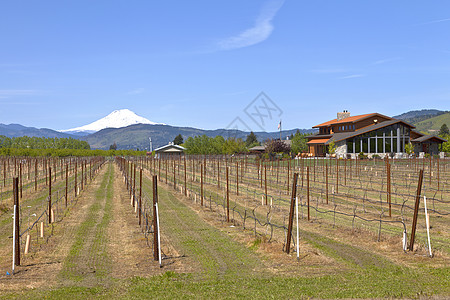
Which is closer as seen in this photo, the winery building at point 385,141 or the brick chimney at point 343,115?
the winery building at point 385,141

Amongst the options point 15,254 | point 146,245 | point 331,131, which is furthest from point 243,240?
point 331,131

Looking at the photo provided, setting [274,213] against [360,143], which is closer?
[274,213]

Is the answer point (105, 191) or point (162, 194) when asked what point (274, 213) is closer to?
point (162, 194)

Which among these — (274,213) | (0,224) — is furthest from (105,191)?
(274,213)

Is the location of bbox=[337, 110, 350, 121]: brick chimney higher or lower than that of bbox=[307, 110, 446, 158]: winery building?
higher

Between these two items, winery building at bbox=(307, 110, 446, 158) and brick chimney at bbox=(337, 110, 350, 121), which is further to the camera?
brick chimney at bbox=(337, 110, 350, 121)

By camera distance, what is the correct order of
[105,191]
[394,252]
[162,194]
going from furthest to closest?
[105,191] < [162,194] < [394,252]

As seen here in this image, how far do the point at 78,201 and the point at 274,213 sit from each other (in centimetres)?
1501

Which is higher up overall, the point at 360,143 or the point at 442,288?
the point at 360,143

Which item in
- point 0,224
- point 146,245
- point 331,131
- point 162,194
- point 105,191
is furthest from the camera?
point 331,131

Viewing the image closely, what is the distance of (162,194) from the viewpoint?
111 feet

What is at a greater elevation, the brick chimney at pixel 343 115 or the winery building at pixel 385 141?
the brick chimney at pixel 343 115

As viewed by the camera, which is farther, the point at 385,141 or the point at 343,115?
the point at 343,115

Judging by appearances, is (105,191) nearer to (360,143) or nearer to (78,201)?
(78,201)
